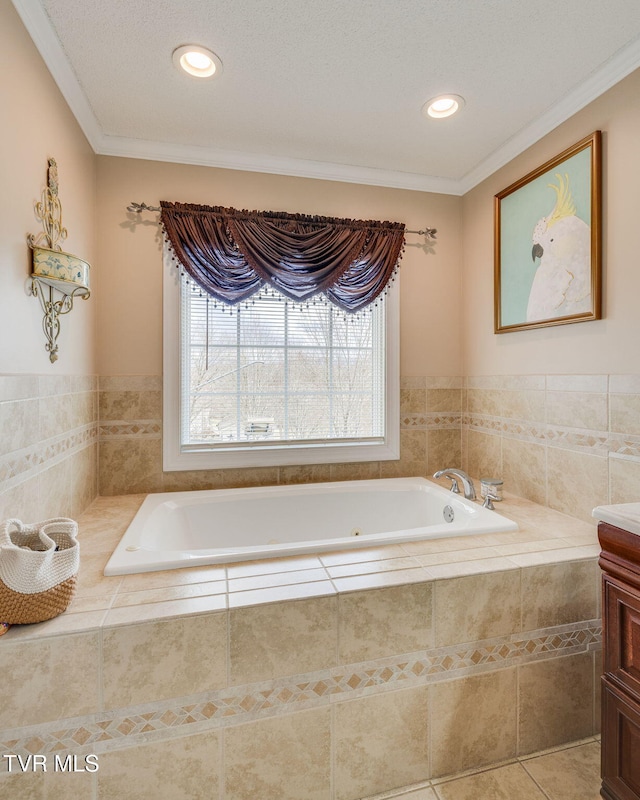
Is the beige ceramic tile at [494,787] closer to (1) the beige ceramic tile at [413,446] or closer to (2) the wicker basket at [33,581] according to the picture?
(2) the wicker basket at [33,581]

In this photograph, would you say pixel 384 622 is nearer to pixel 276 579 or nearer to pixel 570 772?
pixel 276 579

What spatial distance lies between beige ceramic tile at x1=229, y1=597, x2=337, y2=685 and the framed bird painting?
1.65m

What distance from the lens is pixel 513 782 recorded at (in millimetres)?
1338

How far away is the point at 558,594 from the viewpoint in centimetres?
144

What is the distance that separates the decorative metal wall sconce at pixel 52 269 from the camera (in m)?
1.50

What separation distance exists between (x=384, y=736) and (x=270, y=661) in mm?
467

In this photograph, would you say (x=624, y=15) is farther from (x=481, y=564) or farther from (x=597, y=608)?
(x=597, y=608)

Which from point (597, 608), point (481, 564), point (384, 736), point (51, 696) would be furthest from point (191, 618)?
point (597, 608)

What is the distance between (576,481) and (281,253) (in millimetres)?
1908

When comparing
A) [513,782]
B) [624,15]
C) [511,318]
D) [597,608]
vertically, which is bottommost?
[513,782]

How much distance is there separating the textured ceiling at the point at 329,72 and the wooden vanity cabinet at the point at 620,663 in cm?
177

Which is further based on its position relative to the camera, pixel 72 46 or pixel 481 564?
pixel 72 46

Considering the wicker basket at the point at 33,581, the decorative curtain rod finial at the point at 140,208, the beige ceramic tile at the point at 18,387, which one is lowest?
the wicker basket at the point at 33,581

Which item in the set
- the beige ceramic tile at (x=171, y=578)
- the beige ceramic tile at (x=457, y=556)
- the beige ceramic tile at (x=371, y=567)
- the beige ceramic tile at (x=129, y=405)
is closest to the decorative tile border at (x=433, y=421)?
the beige ceramic tile at (x=457, y=556)
